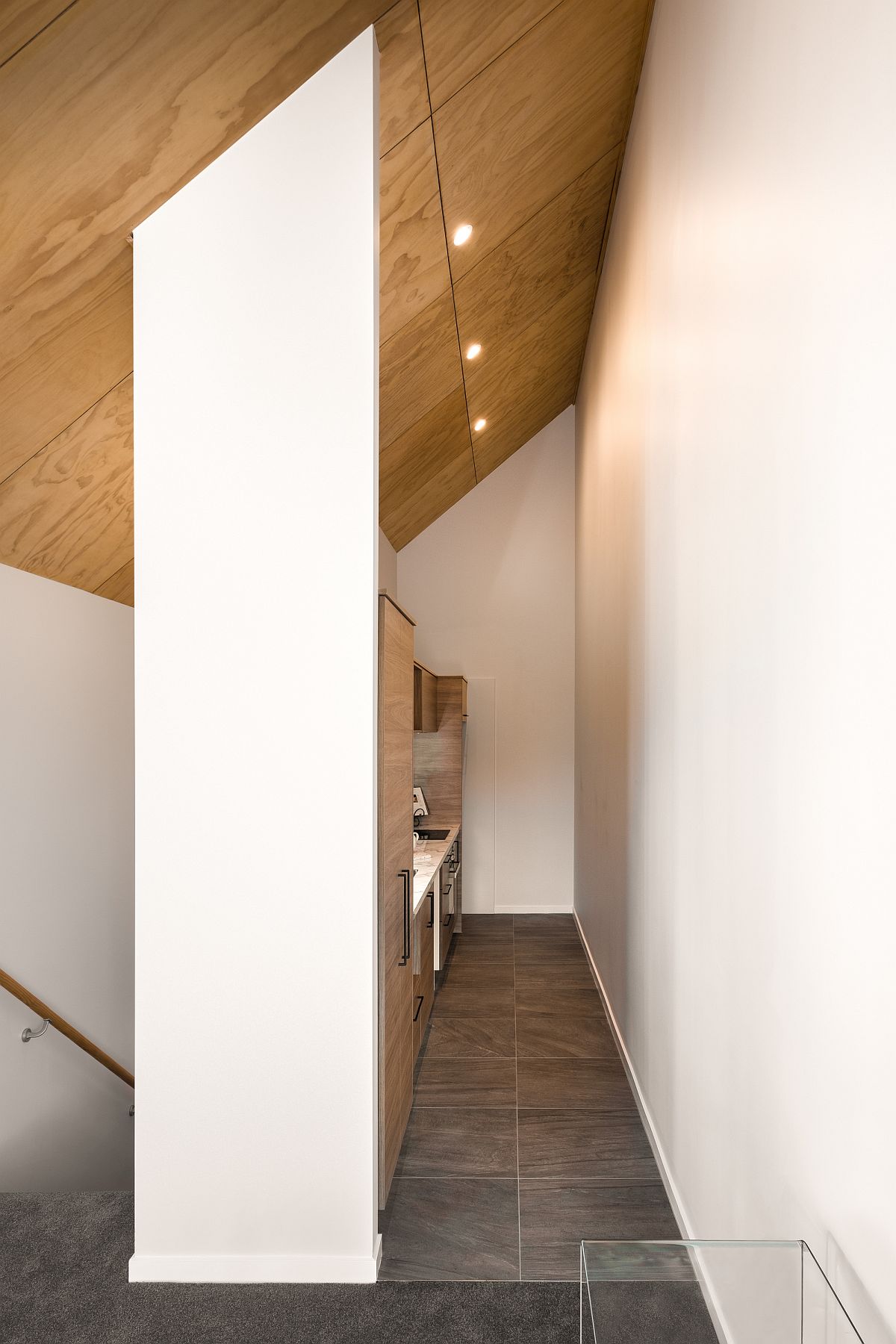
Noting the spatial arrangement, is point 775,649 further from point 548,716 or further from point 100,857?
point 548,716

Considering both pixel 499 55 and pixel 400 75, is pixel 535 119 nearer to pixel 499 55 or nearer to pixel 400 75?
pixel 499 55

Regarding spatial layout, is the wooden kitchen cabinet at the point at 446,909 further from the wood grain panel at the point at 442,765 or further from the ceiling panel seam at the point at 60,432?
the ceiling panel seam at the point at 60,432

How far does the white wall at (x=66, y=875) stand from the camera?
3.35m

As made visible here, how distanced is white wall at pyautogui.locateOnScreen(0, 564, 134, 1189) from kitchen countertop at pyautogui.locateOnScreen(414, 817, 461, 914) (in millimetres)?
1376

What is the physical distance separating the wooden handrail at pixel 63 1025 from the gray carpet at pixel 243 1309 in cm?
89

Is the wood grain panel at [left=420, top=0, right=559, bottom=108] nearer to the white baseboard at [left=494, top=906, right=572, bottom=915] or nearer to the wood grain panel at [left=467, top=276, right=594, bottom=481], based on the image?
the wood grain panel at [left=467, top=276, right=594, bottom=481]

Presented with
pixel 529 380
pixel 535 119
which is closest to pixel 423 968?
pixel 535 119

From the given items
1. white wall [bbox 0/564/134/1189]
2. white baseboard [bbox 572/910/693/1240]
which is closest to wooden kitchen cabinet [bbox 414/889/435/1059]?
white baseboard [bbox 572/910/693/1240]

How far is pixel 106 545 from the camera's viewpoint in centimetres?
355

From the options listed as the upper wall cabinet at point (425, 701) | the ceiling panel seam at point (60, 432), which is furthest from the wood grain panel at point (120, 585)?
the upper wall cabinet at point (425, 701)

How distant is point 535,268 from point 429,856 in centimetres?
315

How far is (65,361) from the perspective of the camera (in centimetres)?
262

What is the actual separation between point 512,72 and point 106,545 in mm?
2244

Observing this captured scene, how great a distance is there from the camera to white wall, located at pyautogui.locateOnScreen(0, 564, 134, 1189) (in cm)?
335
